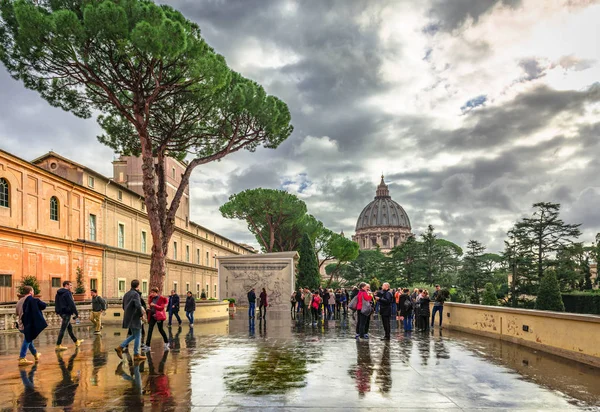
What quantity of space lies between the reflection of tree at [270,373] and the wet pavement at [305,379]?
2 cm

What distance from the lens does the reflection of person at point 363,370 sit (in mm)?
7789

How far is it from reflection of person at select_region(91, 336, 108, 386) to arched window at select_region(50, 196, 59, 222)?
16.3 metres

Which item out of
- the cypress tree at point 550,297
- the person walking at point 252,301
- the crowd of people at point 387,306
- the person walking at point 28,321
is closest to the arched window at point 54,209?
the person walking at point 252,301

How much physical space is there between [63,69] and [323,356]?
1480cm

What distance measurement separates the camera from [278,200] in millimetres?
54750

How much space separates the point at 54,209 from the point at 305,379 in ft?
82.4

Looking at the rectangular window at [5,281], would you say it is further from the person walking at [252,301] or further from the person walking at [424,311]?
the person walking at [424,311]

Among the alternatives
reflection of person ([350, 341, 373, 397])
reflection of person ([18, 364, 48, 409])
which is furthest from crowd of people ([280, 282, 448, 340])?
reflection of person ([18, 364, 48, 409])

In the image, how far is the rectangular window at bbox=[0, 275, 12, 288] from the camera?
2389 cm

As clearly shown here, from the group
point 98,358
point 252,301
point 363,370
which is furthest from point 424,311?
point 98,358

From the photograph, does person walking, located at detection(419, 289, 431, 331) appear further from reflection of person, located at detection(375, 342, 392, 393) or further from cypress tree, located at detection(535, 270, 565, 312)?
cypress tree, located at detection(535, 270, 565, 312)

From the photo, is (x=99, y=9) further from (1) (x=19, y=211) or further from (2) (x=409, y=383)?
(2) (x=409, y=383)

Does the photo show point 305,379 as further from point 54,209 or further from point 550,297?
point 550,297

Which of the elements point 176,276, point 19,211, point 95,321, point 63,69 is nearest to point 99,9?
point 63,69
